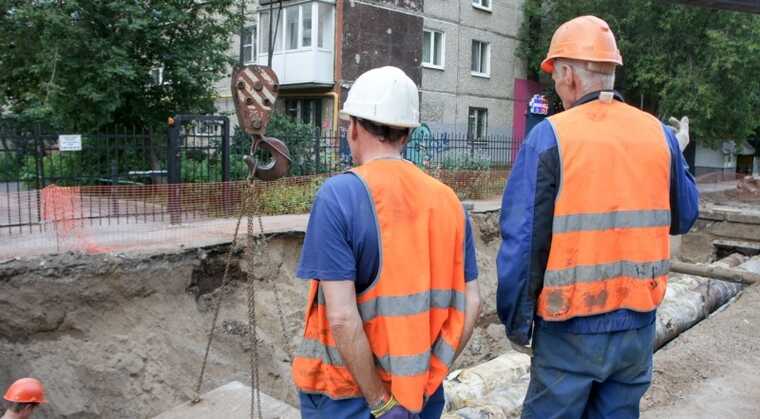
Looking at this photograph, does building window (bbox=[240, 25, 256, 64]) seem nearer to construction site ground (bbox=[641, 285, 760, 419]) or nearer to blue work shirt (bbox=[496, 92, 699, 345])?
construction site ground (bbox=[641, 285, 760, 419])

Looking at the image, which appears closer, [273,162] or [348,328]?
[348,328]

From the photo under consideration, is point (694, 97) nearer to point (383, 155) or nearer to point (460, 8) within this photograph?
point (460, 8)

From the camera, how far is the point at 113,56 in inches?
471

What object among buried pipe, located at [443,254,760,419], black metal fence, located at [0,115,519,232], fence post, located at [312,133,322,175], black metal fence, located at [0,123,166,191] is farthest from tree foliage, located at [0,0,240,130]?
buried pipe, located at [443,254,760,419]

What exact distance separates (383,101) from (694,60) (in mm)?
22533

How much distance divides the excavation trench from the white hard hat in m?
3.70

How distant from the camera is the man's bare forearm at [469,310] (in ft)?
7.93

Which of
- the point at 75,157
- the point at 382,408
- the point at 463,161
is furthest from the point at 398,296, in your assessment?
the point at 463,161

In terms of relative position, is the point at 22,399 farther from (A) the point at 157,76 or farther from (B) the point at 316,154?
(A) the point at 157,76

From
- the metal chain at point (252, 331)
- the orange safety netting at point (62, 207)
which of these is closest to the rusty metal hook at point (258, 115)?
the metal chain at point (252, 331)

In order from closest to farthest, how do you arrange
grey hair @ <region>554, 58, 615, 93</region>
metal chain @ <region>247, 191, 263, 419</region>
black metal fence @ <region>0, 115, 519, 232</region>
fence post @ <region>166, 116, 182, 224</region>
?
grey hair @ <region>554, 58, 615, 93</region>
metal chain @ <region>247, 191, 263, 419</region>
black metal fence @ <region>0, 115, 519, 232</region>
fence post @ <region>166, 116, 182, 224</region>

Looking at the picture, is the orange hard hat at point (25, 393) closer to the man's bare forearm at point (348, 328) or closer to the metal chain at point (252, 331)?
the metal chain at point (252, 331)

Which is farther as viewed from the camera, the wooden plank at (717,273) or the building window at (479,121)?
the building window at (479,121)

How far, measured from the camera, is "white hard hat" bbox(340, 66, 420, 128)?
7.21ft
